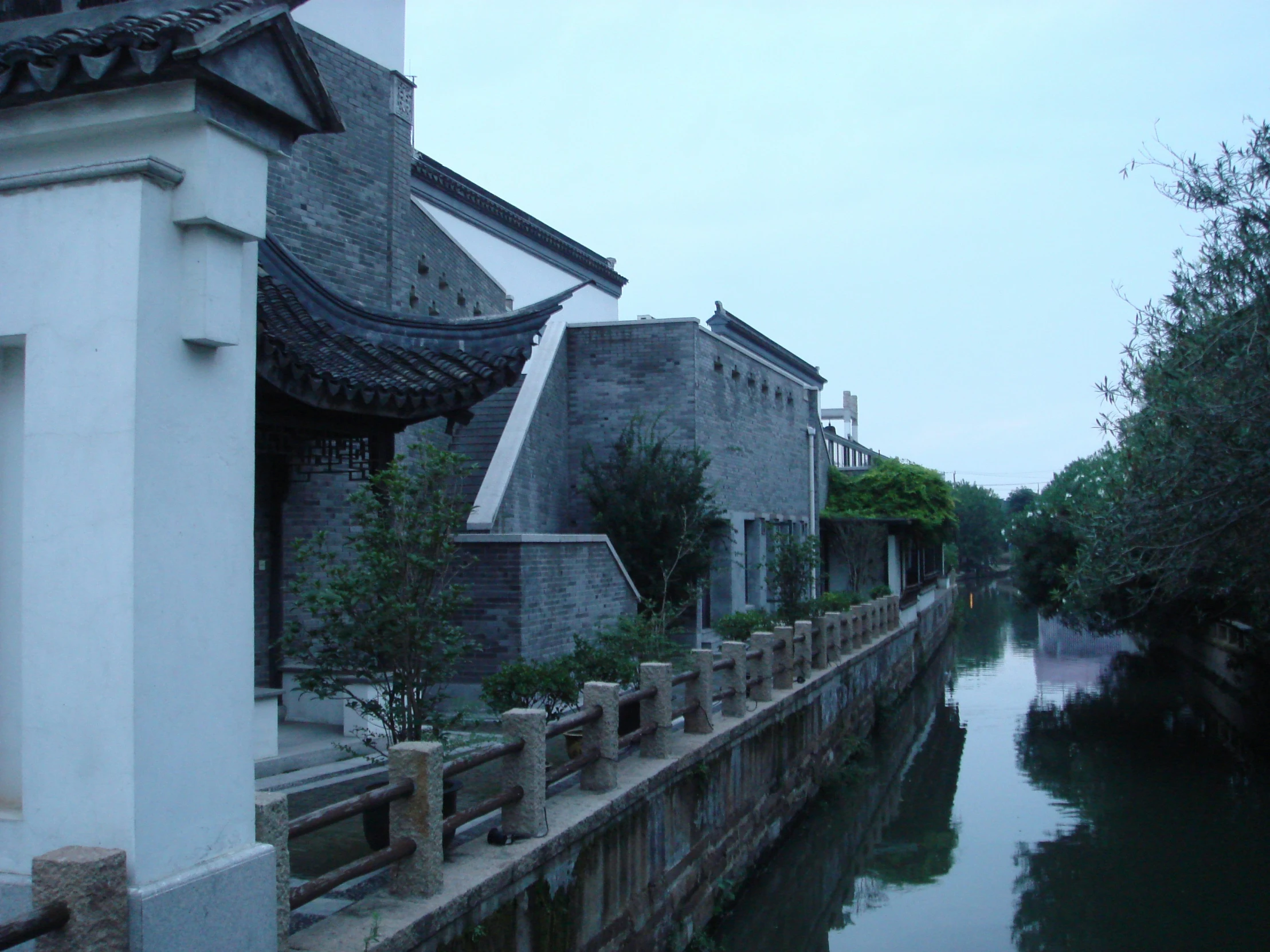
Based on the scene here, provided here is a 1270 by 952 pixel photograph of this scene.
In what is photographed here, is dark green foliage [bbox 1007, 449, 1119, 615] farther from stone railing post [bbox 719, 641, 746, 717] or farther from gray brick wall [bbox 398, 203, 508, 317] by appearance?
stone railing post [bbox 719, 641, 746, 717]

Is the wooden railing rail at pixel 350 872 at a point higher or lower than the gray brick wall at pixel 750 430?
lower

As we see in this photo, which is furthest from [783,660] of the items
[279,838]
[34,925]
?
[34,925]

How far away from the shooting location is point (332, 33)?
1136 cm

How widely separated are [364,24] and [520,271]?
35.6ft

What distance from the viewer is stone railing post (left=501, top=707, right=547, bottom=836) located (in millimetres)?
5547

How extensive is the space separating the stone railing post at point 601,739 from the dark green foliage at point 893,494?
66.8ft

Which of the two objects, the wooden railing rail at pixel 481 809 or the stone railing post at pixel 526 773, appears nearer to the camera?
the wooden railing rail at pixel 481 809

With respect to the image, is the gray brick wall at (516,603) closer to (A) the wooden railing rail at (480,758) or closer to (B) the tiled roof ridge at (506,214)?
(A) the wooden railing rail at (480,758)

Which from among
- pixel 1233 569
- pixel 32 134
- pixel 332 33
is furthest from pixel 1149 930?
pixel 332 33

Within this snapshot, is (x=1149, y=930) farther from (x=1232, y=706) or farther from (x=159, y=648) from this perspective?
(x=1232, y=706)

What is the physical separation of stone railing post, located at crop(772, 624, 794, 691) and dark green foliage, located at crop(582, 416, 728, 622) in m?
2.73

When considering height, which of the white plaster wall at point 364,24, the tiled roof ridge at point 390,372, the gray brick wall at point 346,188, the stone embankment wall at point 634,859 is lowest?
the stone embankment wall at point 634,859

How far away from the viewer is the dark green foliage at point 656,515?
15.3m

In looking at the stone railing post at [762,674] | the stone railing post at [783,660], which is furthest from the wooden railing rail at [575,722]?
the stone railing post at [783,660]
